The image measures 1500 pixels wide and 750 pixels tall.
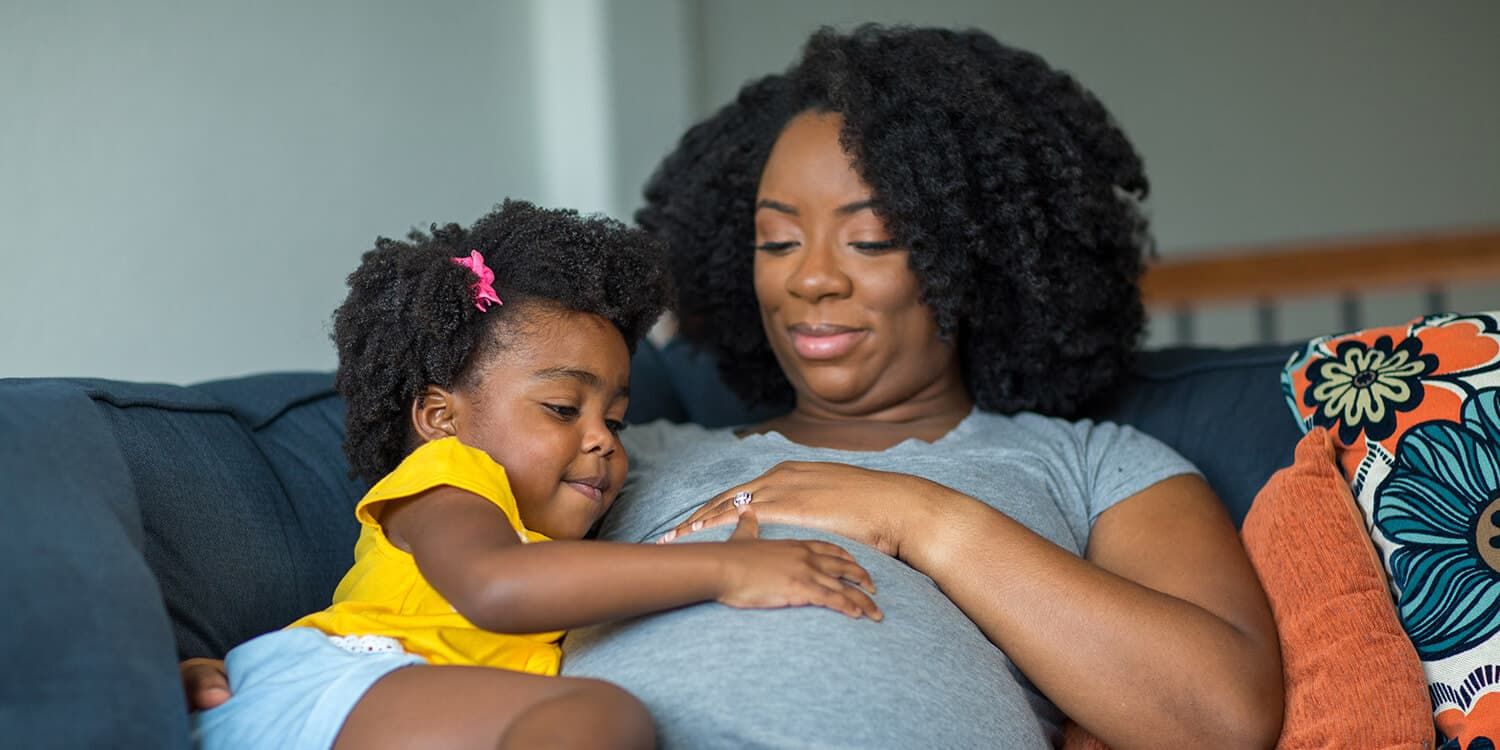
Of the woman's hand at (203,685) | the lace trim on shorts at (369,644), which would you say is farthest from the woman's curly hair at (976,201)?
the woman's hand at (203,685)

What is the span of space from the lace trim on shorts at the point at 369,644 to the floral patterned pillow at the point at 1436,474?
1130mm

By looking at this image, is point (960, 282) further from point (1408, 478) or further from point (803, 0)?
point (803, 0)

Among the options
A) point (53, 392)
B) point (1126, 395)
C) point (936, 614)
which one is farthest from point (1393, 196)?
point (53, 392)

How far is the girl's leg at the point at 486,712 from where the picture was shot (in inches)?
46.8

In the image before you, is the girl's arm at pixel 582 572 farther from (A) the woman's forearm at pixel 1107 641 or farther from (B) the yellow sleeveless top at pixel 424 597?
(A) the woman's forearm at pixel 1107 641

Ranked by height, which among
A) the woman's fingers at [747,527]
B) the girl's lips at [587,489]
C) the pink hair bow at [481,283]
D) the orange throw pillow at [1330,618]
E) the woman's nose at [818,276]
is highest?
the pink hair bow at [481,283]

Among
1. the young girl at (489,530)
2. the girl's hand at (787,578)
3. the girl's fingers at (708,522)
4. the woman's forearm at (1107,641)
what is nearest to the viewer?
the young girl at (489,530)

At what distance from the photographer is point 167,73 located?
225cm

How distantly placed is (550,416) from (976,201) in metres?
0.77

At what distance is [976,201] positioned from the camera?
2.02 meters

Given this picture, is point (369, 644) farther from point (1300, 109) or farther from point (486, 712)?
point (1300, 109)

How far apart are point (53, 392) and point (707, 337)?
1194 mm

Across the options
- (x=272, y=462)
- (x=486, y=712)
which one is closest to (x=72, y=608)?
(x=486, y=712)

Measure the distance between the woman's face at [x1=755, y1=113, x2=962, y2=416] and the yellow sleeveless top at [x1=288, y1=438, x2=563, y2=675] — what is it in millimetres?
608
